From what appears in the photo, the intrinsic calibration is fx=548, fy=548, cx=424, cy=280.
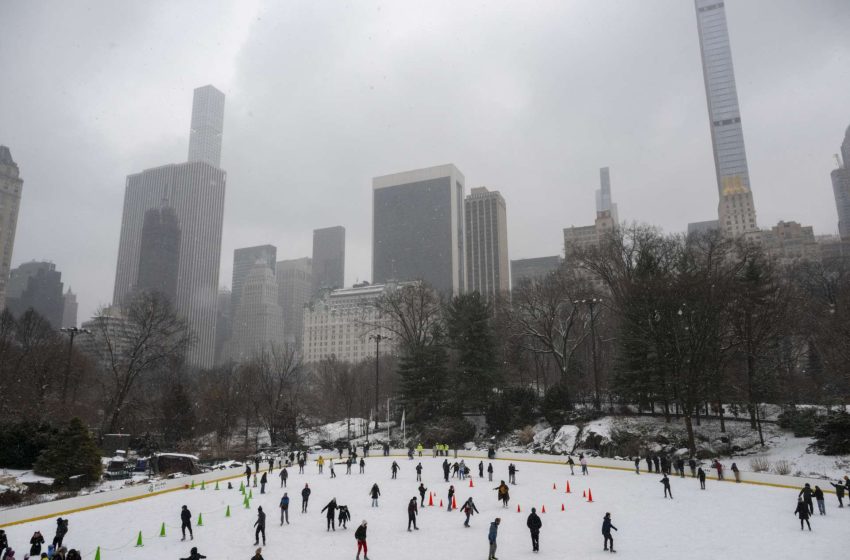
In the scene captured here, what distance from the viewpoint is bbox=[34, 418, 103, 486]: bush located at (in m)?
29.1

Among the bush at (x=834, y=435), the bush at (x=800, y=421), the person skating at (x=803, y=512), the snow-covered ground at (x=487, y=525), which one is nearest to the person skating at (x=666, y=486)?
the snow-covered ground at (x=487, y=525)

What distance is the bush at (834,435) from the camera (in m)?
31.1

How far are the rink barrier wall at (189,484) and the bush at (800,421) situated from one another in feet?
19.0

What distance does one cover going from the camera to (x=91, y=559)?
16250mm

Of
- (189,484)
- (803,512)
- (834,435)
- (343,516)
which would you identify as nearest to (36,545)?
(343,516)

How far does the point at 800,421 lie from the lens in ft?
116

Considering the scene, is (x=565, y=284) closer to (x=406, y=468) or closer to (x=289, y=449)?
(x=406, y=468)

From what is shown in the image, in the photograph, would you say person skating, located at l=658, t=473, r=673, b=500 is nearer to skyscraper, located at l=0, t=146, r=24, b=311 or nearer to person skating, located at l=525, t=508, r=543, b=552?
person skating, located at l=525, t=508, r=543, b=552

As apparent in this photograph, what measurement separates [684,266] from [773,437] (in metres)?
13.4

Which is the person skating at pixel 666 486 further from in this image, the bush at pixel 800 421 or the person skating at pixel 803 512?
the bush at pixel 800 421

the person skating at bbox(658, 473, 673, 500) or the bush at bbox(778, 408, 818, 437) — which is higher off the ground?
the bush at bbox(778, 408, 818, 437)

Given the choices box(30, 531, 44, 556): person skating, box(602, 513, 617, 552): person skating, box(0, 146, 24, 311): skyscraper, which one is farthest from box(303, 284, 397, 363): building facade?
box(602, 513, 617, 552): person skating

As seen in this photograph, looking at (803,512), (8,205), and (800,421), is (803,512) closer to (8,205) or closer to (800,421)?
(800,421)

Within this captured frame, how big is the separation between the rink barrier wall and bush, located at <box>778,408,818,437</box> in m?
5.78
